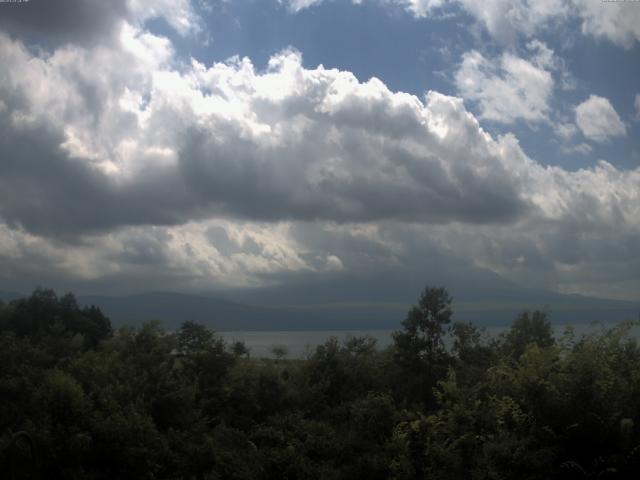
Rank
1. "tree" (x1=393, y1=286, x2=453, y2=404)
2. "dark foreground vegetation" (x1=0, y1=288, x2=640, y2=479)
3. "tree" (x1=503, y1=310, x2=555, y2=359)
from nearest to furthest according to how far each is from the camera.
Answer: "dark foreground vegetation" (x1=0, y1=288, x2=640, y2=479)
"tree" (x1=393, y1=286, x2=453, y2=404)
"tree" (x1=503, y1=310, x2=555, y2=359)

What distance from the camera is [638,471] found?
14.2 m

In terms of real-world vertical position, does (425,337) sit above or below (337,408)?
above

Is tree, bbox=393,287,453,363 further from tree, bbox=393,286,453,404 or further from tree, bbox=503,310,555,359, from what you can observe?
tree, bbox=503,310,555,359

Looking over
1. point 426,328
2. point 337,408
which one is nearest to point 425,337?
point 426,328

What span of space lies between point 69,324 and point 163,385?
41.4m

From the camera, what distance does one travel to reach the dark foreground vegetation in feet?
50.7

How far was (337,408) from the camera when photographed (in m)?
26.4

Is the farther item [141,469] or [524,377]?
[141,469]

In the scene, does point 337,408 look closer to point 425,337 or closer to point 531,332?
point 425,337

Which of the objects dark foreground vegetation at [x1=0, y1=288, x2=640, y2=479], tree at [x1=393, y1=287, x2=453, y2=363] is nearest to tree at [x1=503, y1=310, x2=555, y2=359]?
dark foreground vegetation at [x1=0, y1=288, x2=640, y2=479]

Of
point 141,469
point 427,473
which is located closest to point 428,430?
point 427,473

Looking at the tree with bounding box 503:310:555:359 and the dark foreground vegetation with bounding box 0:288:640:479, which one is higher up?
the tree with bounding box 503:310:555:359

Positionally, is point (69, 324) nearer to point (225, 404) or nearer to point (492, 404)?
point (225, 404)

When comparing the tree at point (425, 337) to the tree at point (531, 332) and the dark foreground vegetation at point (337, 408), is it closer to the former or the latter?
the dark foreground vegetation at point (337, 408)
